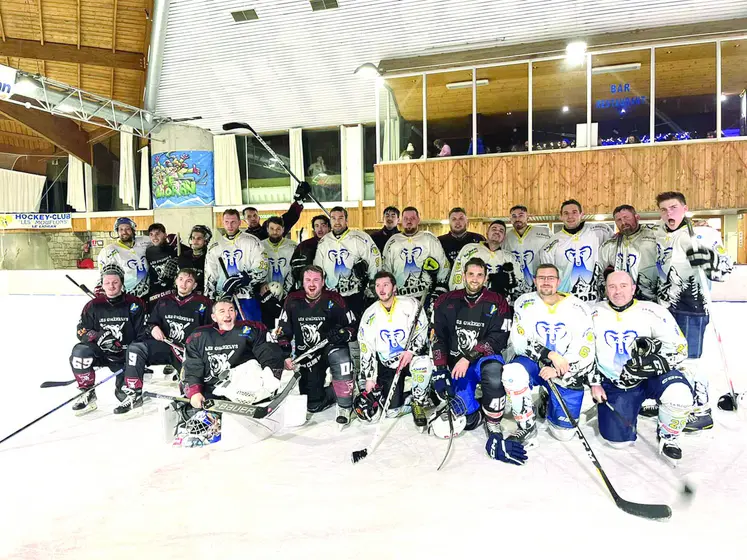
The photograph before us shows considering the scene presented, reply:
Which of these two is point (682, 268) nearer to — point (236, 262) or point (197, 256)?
point (236, 262)

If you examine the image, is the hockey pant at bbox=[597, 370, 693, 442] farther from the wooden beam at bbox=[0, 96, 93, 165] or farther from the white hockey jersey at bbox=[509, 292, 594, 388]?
the wooden beam at bbox=[0, 96, 93, 165]

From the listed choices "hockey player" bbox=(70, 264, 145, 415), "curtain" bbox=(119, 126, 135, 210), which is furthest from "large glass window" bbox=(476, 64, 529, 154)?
"curtain" bbox=(119, 126, 135, 210)

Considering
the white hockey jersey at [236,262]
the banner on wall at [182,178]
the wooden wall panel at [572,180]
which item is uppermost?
the banner on wall at [182,178]

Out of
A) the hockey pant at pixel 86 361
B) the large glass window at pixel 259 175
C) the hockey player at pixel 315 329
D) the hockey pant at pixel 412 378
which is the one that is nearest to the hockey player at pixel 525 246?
the hockey pant at pixel 412 378

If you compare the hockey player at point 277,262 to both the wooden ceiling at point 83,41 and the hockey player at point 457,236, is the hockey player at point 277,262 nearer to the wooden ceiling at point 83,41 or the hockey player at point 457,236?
the hockey player at point 457,236

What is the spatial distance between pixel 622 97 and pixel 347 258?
5.59 metres

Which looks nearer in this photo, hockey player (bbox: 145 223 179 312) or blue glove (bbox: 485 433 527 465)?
blue glove (bbox: 485 433 527 465)

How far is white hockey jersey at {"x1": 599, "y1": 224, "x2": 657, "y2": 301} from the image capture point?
140 inches

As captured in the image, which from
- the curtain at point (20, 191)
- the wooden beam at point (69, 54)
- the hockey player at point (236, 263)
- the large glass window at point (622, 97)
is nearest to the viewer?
the hockey player at point (236, 263)

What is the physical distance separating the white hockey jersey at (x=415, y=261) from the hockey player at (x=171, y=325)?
1.61m

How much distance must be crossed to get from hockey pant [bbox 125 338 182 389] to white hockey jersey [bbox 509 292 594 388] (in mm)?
2521

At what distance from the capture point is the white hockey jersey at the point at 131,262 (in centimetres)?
447

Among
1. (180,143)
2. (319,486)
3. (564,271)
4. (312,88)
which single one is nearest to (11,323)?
(180,143)

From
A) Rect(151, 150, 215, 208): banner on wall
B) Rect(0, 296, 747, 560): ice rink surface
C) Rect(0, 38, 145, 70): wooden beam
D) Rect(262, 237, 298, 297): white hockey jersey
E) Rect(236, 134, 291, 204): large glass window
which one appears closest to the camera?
Rect(0, 296, 747, 560): ice rink surface
